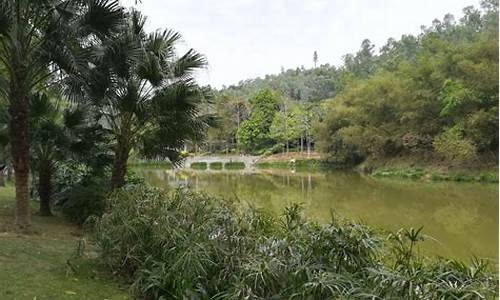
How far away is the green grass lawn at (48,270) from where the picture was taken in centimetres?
452

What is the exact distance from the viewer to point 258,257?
155 inches

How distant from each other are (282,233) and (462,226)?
9474 millimetres

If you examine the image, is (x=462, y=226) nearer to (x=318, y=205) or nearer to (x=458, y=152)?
(x=318, y=205)

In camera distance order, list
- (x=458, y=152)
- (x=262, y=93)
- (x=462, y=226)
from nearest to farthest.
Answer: (x=462, y=226) < (x=458, y=152) < (x=262, y=93)

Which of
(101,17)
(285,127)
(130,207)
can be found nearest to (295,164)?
(285,127)

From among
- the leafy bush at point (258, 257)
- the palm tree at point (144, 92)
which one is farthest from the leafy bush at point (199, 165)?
the leafy bush at point (258, 257)

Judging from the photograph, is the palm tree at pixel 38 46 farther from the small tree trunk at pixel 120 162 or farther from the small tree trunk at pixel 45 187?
the small tree trunk at pixel 45 187

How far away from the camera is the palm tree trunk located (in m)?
7.33

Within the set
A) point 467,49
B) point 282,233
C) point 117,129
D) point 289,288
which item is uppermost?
point 467,49

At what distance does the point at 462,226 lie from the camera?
12.3 m

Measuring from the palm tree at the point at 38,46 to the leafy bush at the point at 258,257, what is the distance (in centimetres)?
269

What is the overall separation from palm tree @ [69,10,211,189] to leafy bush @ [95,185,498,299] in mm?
3327

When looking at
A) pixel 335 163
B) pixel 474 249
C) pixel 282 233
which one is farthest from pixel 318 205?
pixel 335 163

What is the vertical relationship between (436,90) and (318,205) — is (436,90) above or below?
above
